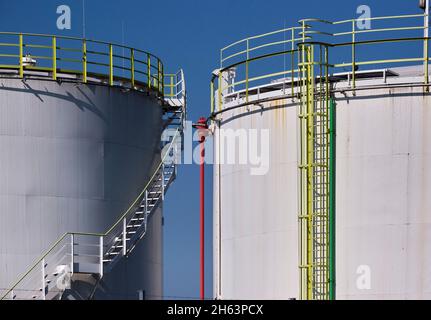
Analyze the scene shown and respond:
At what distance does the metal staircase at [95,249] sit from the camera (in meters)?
46.9

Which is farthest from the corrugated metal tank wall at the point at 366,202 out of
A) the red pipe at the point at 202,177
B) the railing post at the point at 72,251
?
the railing post at the point at 72,251

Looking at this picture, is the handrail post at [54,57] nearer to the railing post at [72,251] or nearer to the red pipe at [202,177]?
the red pipe at [202,177]

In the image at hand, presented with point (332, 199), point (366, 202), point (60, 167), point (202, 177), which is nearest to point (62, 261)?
point (60, 167)

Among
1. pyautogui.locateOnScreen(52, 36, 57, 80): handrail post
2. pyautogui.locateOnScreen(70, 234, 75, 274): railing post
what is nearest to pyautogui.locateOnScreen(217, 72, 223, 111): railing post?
pyautogui.locateOnScreen(52, 36, 57, 80): handrail post

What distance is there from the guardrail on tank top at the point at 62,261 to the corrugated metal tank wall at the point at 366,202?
4709mm

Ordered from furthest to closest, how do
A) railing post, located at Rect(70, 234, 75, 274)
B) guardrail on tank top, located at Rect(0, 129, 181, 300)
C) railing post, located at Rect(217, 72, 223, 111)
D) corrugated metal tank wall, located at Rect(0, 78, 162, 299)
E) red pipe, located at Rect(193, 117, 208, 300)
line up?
red pipe, located at Rect(193, 117, 208, 300) < railing post, located at Rect(217, 72, 223, 111) < corrugated metal tank wall, located at Rect(0, 78, 162, 299) < railing post, located at Rect(70, 234, 75, 274) < guardrail on tank top, located at Rect(0, 129, 181, 300)

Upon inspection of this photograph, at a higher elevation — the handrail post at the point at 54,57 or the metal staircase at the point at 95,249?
the handrail post at the point at 54,57

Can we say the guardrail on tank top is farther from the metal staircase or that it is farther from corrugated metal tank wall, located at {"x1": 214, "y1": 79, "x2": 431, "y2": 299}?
corrugated metal tank wall, located at {"x1": 214, "y1": 79, "x2": 431, "y2": 299}

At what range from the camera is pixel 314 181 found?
4388 cm

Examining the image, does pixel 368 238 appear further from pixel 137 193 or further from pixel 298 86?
pixel 137 193

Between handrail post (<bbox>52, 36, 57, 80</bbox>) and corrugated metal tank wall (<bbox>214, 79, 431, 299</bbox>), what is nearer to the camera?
corrugated metal tank wall (<bbox>214, 79, 431, 299</bbox>)

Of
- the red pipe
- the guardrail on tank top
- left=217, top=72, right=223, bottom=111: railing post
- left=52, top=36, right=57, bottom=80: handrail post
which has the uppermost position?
left=52, top=36, right=57, bottom=80: handrail post

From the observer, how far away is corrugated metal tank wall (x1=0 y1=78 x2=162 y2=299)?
4731 cm

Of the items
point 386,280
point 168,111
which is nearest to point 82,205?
point 168,111
